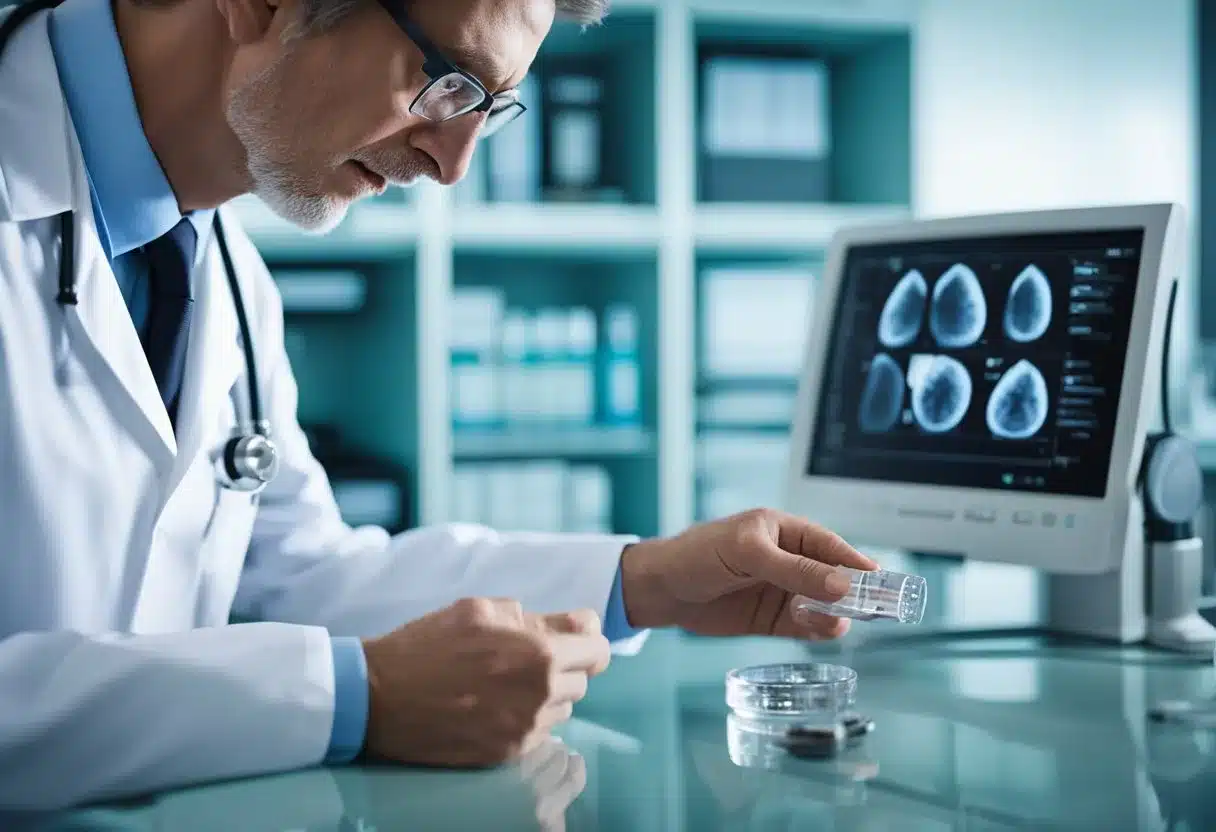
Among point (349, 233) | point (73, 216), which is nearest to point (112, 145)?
point (73, 216)

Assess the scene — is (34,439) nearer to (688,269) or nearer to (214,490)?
(214,490)

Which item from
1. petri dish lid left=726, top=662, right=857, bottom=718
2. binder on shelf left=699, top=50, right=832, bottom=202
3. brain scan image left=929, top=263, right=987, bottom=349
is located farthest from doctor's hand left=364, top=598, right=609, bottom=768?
binder on shelf left=699, top=50, right=832, bottom=202

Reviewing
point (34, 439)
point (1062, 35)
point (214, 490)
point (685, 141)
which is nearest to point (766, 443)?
point (685, 141)

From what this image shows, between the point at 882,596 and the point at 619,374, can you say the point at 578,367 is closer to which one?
the point at 619,374

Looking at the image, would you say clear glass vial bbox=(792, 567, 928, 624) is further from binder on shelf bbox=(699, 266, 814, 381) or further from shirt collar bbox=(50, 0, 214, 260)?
binder on shelf bbox=(699, 266, 814, 381)

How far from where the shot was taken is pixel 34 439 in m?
1.08

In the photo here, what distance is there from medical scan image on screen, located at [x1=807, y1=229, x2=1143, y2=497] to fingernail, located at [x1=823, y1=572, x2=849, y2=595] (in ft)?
1.20

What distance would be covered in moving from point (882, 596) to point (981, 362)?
444 millimetres

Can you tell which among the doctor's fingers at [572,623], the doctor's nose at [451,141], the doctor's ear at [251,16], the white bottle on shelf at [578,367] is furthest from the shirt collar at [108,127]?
the white bottle on shelf at [578,367]

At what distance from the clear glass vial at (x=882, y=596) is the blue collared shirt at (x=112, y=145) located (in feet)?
0.90

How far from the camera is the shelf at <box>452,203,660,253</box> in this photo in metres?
2.77

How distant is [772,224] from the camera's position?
9.72 ft

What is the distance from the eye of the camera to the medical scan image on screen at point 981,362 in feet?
4.33

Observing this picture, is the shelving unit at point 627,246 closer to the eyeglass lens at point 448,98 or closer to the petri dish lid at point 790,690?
the eyeglass lens at point 448,98
